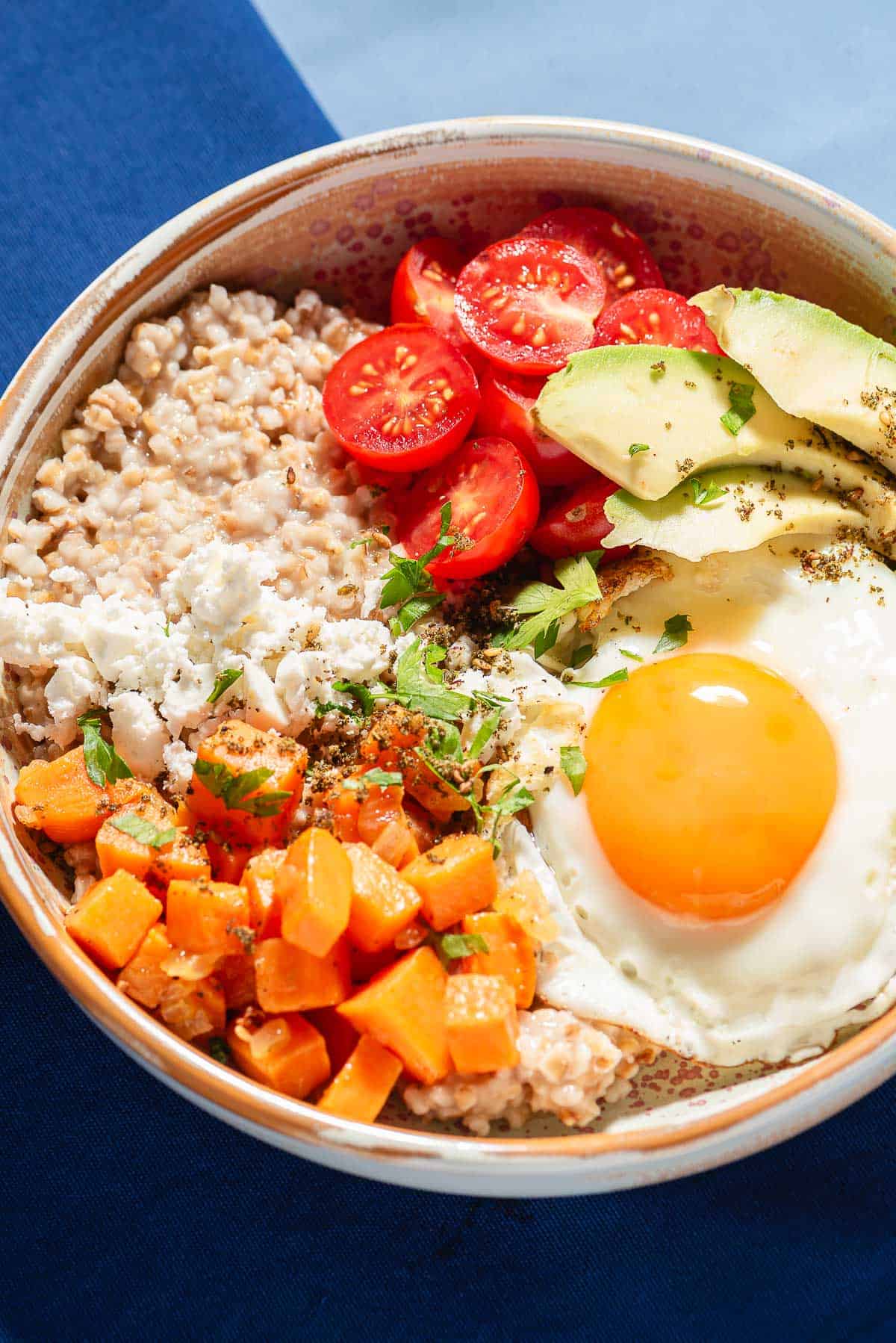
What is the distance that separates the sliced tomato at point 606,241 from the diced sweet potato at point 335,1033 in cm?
172

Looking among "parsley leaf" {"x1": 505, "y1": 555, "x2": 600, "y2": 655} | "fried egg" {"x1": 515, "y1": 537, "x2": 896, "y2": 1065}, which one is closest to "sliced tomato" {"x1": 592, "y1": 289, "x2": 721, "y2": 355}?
"parsley leaf" {"x1": 505, "y1": 555, "x2": 600, "y2": 655}

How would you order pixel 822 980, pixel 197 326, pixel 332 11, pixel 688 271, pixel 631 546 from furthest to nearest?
1. pixel 332 11
2. pixel 688 271
3. pixel 197 326
4. pixel 631 546
5. pixel 822 980

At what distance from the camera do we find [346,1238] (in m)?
2.54

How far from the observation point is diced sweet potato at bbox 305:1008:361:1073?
227cm

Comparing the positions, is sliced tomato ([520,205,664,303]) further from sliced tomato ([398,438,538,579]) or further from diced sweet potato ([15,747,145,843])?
diced sweet potato ([15,747,145,843])

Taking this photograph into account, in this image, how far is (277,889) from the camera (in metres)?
2.18

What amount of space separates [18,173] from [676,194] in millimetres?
1662

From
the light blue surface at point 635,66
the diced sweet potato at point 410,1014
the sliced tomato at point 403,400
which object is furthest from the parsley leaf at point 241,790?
the light blue surface at point 635,66

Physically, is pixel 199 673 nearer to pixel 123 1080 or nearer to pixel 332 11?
pixel 123 1080

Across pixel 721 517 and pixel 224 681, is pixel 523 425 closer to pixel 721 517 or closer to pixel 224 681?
pixel 721 517

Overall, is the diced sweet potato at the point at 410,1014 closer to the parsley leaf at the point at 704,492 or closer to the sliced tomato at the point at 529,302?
the parsley leaf at the point at 704,492

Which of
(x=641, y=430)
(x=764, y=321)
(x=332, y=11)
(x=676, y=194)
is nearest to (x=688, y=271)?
(x=676, y=194)

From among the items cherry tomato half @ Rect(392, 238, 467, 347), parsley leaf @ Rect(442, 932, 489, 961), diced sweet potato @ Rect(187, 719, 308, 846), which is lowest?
parsley leaf @ Rect(442, 932, 489, 961)

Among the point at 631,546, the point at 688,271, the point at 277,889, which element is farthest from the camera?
the point at 688,271
